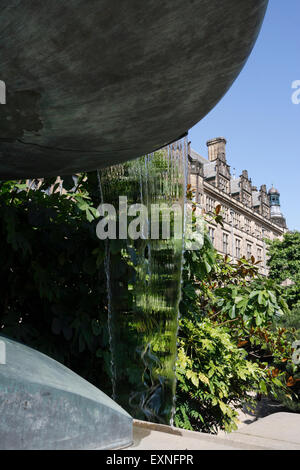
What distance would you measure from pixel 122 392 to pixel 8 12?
3.03 meters

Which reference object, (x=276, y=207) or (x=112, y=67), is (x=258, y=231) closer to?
(x=276, y=207)

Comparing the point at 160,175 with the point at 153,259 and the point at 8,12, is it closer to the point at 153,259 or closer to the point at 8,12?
the point at 153,259

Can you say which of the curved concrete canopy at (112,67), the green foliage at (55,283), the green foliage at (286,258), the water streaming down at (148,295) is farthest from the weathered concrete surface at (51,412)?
the green foliage at (286,258)

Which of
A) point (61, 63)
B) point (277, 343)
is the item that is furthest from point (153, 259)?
point (61, 63)

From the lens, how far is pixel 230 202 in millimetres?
41344

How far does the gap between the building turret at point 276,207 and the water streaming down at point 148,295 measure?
182 feet

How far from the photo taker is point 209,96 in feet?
5.00

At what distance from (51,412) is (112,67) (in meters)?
1.21

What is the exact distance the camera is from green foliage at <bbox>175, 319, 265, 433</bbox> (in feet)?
13.1

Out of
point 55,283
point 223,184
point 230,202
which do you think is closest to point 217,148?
point 223,184

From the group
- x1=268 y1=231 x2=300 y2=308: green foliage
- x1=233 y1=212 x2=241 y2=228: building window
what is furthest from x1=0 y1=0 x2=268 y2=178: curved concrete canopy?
x1=233 y1=212 x2=241 y2=228: building window

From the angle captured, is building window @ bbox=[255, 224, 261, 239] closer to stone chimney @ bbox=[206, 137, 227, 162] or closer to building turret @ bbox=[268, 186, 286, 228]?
building turret @ bbox=[268, 186, 286, 228]

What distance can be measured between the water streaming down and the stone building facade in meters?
31.1

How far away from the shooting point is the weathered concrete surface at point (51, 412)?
148 cm
